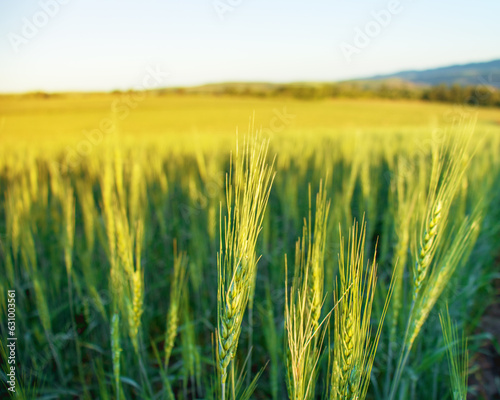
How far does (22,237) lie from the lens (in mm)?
1695

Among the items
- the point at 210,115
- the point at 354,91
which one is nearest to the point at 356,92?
the point at 354,91

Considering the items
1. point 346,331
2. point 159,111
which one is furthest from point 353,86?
point 346,331

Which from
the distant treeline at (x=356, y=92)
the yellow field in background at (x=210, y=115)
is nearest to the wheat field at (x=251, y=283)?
the yellow field in background at (x=210, y=115)

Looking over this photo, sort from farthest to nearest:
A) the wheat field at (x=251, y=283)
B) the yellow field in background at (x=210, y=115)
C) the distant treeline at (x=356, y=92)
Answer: the distant treeline at (x=356, y=92) < the yellow field in background at (x=210, y=115) < the wheat field at (x=251, y=283)

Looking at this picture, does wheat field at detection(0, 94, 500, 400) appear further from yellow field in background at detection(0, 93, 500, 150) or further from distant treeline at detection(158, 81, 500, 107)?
distant treeline at detection(158, 81, 500, 107)

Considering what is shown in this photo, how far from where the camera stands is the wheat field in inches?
27.5

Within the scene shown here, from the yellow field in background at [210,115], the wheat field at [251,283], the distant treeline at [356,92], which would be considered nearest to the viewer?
the wheat field at [251,283]

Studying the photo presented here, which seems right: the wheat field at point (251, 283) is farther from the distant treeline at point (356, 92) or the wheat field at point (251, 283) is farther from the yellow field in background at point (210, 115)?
the distant treeline at point (356, 92)

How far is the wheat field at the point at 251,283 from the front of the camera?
2.29ft

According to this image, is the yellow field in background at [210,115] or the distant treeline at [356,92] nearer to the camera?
the yellow field in background at [210,115]

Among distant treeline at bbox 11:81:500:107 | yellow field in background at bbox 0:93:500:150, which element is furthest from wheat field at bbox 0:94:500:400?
distant treeline at bbox 11:81:500:107

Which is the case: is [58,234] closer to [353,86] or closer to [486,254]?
[486,254]

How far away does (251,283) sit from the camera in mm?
919

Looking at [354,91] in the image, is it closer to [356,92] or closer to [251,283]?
[356,92]
